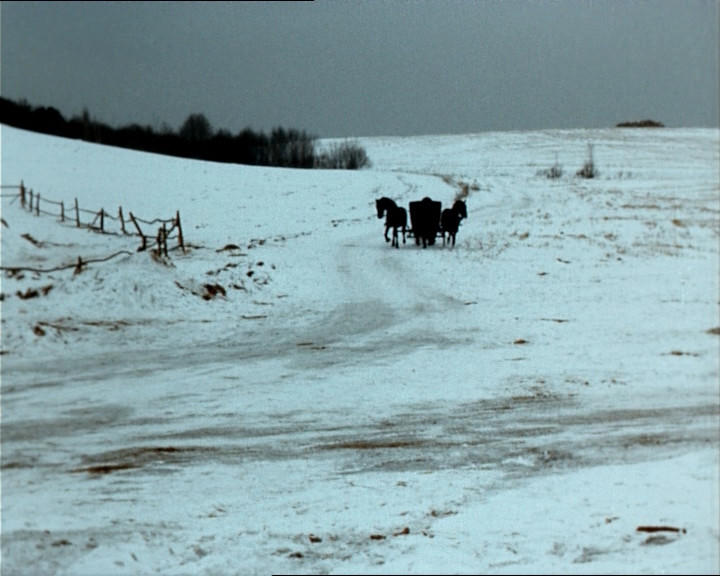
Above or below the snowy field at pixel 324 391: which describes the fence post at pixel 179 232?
above

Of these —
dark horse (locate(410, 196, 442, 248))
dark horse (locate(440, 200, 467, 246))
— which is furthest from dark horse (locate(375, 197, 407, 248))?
dark horse (locate(440, 200, 467, 246))

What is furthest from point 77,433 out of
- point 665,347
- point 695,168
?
point 695,168

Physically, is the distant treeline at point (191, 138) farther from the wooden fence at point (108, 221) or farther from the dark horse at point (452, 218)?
the dark horse at point (452, 218)

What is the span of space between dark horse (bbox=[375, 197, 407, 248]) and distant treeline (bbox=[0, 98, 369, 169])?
1.94 m

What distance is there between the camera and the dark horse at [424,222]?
507cm

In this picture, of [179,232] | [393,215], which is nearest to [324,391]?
[179,232]

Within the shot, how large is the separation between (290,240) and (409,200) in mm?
2139

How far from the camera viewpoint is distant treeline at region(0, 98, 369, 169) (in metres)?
1.62

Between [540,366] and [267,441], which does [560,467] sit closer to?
[540,366]

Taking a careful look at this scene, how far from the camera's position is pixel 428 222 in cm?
513

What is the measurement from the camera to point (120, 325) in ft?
6.66

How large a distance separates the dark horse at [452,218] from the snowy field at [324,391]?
1.56 metres

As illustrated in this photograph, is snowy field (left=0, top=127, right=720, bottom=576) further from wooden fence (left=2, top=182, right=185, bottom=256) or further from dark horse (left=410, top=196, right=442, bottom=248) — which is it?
dark horse (left=410, top=196, right=442, bottom=248)

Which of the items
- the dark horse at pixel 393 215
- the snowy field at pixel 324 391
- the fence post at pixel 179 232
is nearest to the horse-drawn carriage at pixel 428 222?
the dark horse at pixel 393 215
